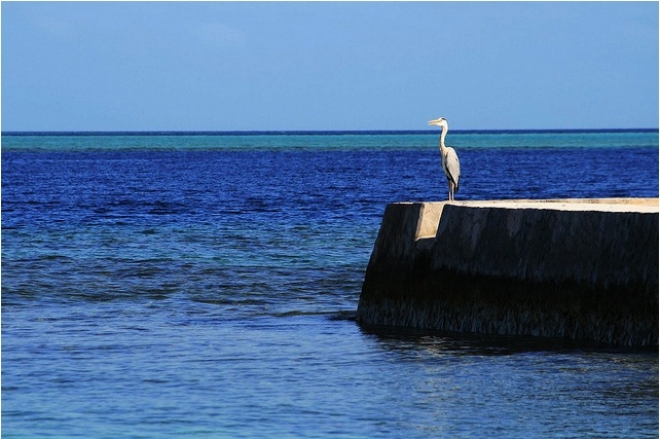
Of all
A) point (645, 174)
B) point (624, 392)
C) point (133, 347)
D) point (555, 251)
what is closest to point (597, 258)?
point (555, 251)

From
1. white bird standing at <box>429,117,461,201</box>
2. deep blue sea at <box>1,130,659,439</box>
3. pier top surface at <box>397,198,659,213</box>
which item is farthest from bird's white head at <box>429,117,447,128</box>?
pier top surface at <box>397,198,659,213</box>

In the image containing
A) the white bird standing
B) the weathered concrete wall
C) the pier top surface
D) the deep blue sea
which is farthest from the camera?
the white bird standing

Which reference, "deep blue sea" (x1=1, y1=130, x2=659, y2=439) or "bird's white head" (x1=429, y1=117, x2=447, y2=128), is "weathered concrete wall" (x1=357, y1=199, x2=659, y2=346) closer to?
"deep blue sea" (x1=1, y1=130, x2=659, y2=439)

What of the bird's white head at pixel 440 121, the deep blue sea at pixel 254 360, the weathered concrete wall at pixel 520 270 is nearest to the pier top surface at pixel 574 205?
the weathered concrete wall at pixel 520 270

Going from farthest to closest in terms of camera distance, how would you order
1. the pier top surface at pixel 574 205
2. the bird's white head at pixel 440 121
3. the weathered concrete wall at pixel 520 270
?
the bird's white head at pixel 440 121
the pier top surface at pixel 574 205
the weathered concrete wall at pixel 520 270

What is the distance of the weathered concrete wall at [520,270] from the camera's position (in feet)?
41.1

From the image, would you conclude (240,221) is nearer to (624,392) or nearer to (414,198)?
(414,198)

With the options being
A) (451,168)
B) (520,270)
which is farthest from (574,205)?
(451,168)

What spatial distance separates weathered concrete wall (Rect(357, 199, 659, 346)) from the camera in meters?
12.5

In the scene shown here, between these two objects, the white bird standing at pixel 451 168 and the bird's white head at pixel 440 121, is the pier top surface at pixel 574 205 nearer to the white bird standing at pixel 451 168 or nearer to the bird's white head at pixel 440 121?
the white bird standing at pixel 451 168

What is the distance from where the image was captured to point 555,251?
43.1ft

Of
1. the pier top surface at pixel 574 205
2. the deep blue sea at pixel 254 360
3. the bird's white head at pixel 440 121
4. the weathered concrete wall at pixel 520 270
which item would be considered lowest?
the deep blue sea at pixel 254 360

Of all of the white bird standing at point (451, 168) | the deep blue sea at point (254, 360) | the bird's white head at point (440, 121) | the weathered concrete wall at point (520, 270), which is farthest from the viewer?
the bird's white head at point (440, 121)

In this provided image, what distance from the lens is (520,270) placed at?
44.1 feet
